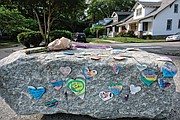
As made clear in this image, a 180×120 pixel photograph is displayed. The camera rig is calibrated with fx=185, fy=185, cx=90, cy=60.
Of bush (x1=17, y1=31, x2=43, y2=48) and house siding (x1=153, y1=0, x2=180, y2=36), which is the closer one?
bush (x1=17, y1=31, x2=43, y2=48)

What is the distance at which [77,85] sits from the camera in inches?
108

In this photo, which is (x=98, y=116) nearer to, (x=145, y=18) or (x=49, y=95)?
(x=49, y=95)

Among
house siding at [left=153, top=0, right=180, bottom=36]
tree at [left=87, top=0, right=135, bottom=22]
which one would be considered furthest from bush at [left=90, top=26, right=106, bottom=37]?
tree at [left=87, top=0, right=135, bottom=22]

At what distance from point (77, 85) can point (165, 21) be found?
26869 mm

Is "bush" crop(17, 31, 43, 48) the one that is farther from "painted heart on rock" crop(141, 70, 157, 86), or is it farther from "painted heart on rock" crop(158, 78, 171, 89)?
"painted heart on rock" crop(158, 78, 171, 89)

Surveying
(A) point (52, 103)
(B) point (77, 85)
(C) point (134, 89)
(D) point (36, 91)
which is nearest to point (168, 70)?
(C) point (134, 89)

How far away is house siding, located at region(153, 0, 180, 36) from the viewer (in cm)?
2627

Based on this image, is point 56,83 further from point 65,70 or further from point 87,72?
point 87,72

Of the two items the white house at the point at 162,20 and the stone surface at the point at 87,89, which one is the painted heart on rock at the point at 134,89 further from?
the white house at the point at 162,20

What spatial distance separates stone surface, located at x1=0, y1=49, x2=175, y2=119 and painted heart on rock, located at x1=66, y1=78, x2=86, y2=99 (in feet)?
0.15

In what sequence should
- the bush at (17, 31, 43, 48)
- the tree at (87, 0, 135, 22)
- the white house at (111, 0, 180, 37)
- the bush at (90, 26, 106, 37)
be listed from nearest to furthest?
the bush at (17, 31, 43, 48) < the white house at (111, 0, 180, 37) < the bush at (90, 26, 106, 37) < the tree at (87, 0, 135, 22)

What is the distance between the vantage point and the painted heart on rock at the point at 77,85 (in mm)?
2727

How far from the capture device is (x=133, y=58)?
285 cm

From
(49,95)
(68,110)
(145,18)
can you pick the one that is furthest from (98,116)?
(145,18)
